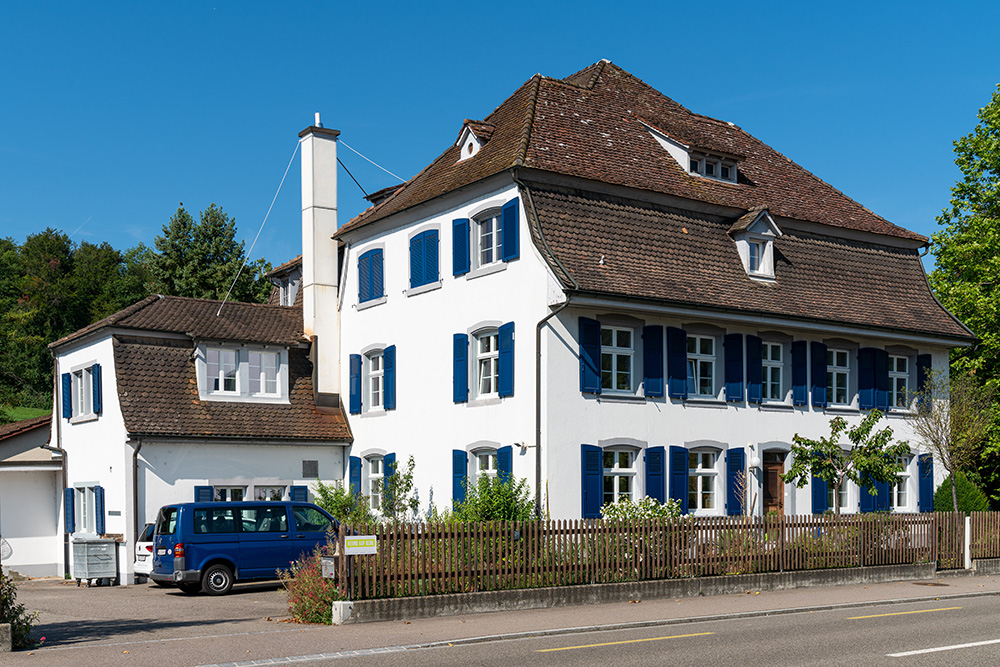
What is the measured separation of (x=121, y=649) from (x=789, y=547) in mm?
12732

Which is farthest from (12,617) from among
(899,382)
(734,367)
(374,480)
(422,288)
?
(899,382)

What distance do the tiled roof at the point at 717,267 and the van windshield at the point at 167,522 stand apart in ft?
29.8

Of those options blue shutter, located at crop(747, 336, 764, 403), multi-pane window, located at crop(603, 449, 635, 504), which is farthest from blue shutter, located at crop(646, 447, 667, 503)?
blue shutter, located at crop(747, 336, 764, 403)

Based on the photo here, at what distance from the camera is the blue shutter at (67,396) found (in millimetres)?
30828

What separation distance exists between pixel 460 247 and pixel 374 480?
6905 mm

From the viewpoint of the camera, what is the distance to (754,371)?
26188 mm

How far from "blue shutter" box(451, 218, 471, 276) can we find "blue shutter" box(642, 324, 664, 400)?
4.41 m

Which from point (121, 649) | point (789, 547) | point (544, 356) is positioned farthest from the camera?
point (544, 356)

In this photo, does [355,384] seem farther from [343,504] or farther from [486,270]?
[486,270]

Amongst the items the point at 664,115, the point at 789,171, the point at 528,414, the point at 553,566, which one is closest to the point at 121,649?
the point at 553,566

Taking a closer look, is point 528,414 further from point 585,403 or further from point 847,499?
point 847,499

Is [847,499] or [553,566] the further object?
[847,499]

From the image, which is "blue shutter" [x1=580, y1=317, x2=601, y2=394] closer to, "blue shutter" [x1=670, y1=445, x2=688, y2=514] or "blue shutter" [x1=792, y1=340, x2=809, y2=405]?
"blue shutter" [x1=670, y1=445, x2=688, y2=514]

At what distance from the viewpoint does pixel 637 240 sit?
24938 millimetres
